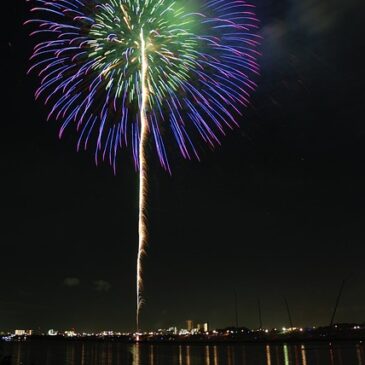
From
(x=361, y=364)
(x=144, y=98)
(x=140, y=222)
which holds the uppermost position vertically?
(x=144, y=98)

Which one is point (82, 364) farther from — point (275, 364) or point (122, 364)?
point (275, 364)

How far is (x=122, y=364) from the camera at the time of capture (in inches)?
3076

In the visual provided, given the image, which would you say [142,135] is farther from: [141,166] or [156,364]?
[156,364]

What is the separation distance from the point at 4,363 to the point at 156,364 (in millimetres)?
33445

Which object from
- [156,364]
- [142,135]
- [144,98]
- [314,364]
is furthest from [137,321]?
[314,364]

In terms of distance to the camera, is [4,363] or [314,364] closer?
[4,363]

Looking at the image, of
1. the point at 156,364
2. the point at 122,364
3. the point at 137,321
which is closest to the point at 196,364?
the point at 156,364

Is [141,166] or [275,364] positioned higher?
[141,166]

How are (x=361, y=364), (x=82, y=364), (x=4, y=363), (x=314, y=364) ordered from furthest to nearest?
(x=82, y=364), (x=314, y=364), (x=361, y=364), (x=4, y=363)

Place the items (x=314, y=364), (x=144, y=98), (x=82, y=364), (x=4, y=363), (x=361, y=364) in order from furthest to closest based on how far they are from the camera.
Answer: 1. (x=82, y=364)
2. (x=314, y=364)
3. (x=361, y=364)
4. (x=4, y=363)
5. (x=144, y=98)

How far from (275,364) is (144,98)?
182 feet

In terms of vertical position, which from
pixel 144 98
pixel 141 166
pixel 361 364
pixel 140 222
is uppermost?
pixel 144 98

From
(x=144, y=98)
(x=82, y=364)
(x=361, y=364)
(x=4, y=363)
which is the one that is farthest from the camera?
(x=82, y=364)

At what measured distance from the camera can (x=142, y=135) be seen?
37344 millimetres
